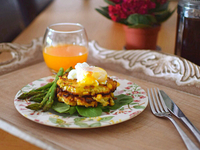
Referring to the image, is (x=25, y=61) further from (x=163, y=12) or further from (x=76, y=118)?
(x=163, y=12)

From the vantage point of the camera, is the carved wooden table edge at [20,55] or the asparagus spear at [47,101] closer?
the asparagus spear at [47,101]

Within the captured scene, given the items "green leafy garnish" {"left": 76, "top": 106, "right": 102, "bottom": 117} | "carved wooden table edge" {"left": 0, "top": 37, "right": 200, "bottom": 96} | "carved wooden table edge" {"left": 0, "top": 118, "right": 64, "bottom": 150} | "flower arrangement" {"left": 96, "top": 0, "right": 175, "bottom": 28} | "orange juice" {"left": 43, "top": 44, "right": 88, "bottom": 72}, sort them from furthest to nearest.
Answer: "flower arrangement" {"left": 96, "top": 0, "right": 175, "bottom": 28}
"orange juice" {"left": 43, "top": 44, "right": 88, "bottom": 72}
"carved wooden table edge" {"left": 0, "top": 37, "right": 200, "bottom": 96}
"green leafy garnish" {"left": 76, "top": 106, "right": 102, "bottom": 117}
"carved wooden table edge" {"left": 0, "top": 118, "right": 64, "bottom": 150}

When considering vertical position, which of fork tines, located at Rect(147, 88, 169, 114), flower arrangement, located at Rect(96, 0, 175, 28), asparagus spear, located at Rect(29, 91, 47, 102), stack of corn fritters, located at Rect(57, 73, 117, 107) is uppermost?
flower arrangement, located at Rect(96, 0, 175, 28)

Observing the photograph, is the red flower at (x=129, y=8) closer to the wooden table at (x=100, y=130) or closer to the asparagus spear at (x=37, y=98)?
the wooden table at (x=100, y=130)

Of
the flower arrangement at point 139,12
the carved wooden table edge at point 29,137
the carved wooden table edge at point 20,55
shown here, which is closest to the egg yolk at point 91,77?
the carved wooden table edge at point 29,137

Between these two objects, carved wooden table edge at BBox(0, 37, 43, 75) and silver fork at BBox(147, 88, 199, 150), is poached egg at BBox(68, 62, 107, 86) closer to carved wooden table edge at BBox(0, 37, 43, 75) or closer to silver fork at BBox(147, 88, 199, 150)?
silver fork at BBox(147, 88, 199, 150)

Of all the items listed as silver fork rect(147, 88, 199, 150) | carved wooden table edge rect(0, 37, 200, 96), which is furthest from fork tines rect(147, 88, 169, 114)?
carved wooden table edge rect(0, 37, 200, 96)
